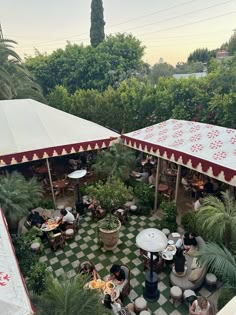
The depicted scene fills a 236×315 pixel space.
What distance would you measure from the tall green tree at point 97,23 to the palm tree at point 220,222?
3338 centimetres

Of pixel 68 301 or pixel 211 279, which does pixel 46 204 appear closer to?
pixel 68 301

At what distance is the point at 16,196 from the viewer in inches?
360

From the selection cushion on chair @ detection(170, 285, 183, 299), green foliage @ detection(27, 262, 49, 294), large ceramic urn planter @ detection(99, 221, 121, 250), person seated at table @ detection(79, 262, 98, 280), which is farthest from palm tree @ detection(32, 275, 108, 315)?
large ceramic urn planter @ detection(99, 221, 121, 250)

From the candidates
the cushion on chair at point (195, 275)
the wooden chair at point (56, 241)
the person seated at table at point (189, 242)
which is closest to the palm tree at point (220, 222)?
the person seated at table at point (189, 242)

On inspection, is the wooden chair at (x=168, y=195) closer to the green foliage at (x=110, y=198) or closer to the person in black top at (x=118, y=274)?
the green foliage at (x=110, y=198)

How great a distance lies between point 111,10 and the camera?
1422 inches

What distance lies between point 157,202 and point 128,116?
23.9 ft

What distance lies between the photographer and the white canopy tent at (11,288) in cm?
323

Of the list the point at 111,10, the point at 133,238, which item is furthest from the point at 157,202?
the point at 111,10

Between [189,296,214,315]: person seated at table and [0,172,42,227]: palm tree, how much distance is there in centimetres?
650

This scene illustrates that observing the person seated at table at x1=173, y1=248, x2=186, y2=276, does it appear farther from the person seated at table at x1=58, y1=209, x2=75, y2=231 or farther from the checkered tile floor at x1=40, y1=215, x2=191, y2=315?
the person seated at table at x1=58, y1=209, x2=75, y2=231

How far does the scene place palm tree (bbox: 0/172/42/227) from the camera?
8.80 metres

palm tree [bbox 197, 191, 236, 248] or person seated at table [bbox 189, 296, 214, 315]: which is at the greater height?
palm tree [bbox 197, 191, 236, 248]

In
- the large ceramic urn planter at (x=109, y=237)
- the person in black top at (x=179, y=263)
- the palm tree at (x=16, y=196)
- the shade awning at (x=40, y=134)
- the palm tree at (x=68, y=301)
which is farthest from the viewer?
the shade awning at (x=40, y=134)
